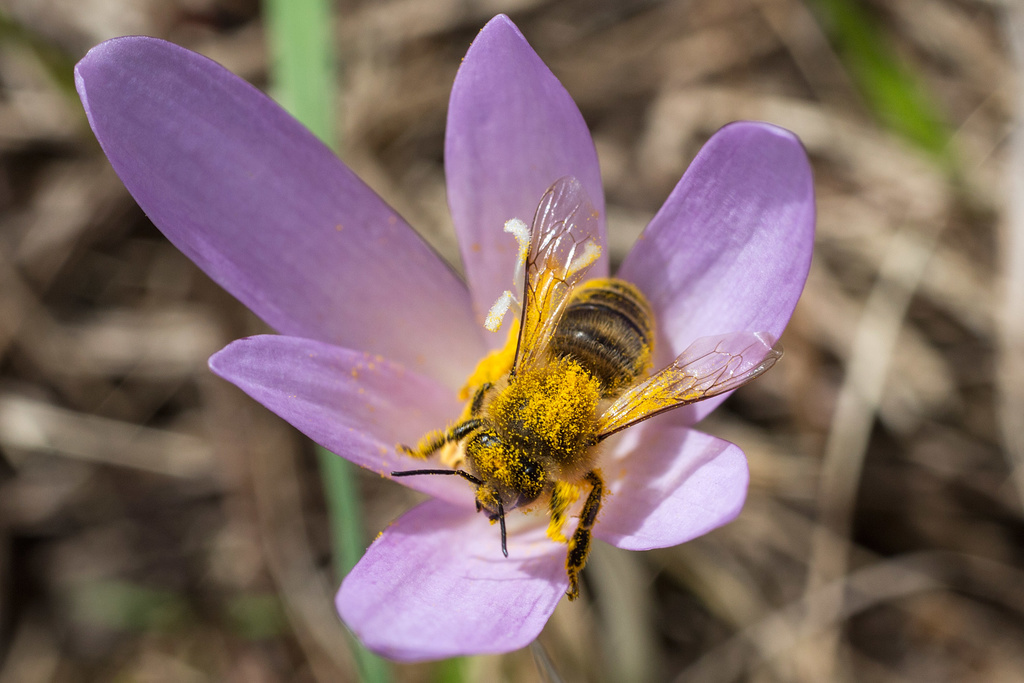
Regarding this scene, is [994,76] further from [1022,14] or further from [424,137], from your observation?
[424,137]

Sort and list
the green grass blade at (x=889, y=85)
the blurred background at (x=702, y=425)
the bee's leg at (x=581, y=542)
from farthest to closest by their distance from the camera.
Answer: the blurred background at (x=702, y=425), the green grass blade at (x=889, y=85), the bee's leg at (x=581, y=542)

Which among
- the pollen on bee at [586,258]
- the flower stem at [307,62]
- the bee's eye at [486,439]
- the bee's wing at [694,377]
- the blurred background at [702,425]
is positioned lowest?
the blurred background at [702,425]

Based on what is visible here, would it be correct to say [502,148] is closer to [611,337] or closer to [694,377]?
[611,337]

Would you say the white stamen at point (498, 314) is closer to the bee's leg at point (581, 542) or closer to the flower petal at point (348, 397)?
the flower petal at point (348, 397)

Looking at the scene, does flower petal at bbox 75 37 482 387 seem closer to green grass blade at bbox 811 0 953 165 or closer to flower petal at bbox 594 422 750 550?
flower petal at bbox 594 422 750 550

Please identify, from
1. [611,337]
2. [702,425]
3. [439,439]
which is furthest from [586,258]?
[702,425]

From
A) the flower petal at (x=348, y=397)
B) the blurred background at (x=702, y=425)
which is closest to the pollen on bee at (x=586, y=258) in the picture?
the flower petal at (x=348, y=397)

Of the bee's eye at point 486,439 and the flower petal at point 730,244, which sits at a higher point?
the flower petal at point 730,244
